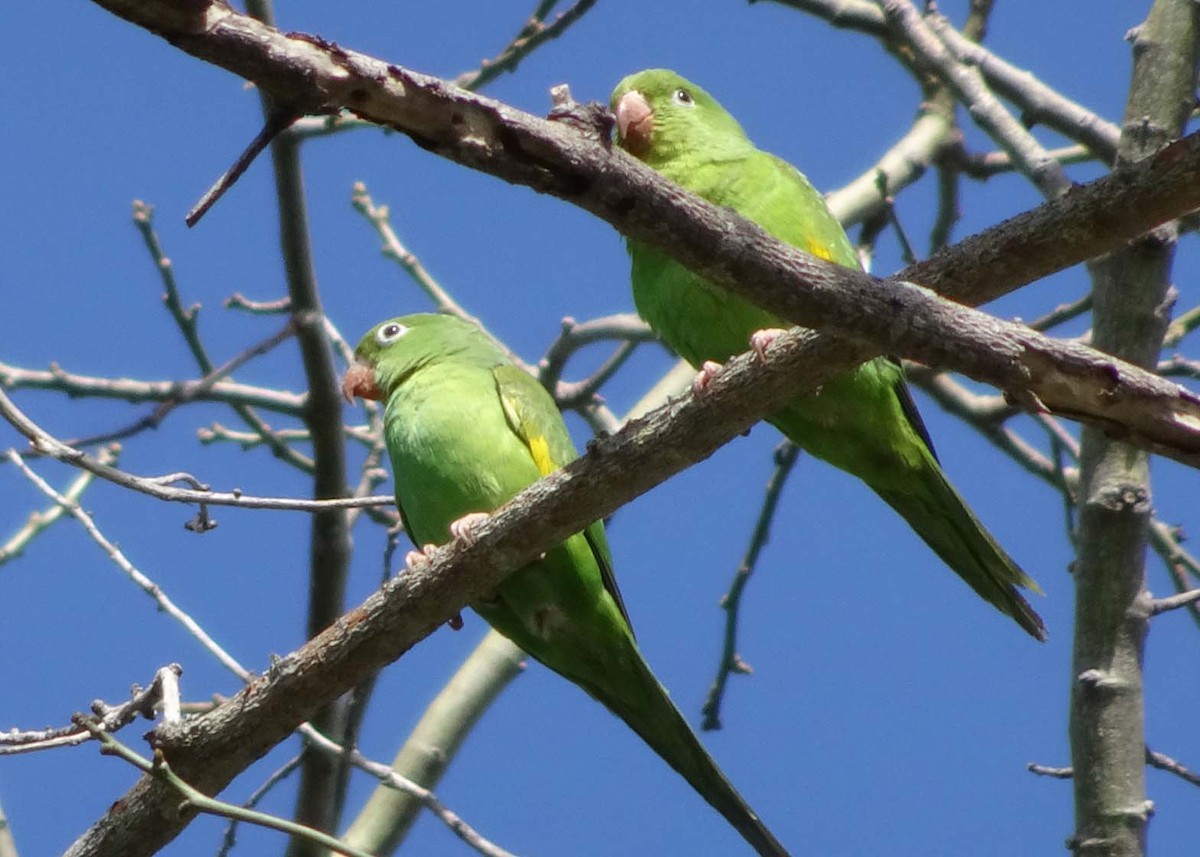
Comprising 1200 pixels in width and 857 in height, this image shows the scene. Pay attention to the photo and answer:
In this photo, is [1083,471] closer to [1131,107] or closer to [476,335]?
[1131,107]

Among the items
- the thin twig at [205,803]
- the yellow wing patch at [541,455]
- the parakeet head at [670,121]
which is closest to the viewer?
the thin twig at [205,803]

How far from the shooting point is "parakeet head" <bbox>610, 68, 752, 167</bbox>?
5258mm

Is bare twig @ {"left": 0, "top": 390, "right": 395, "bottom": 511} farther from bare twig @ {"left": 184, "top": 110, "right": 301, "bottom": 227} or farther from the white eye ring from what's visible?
the white eye ring

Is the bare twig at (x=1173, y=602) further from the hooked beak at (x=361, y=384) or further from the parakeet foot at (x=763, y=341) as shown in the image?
the hooked beak at (x=361, y=384)

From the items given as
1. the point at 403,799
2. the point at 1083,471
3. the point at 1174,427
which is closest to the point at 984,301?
the point at 1174,427

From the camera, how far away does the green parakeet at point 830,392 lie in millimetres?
4594

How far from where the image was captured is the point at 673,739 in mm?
4719

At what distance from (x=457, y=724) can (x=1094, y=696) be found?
104 inches

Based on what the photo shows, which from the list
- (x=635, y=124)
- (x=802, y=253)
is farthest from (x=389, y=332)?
(x=802, y=253)

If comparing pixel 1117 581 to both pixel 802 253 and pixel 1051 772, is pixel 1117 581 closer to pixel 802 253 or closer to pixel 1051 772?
pixel 1051 772

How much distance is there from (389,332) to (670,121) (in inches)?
53.9

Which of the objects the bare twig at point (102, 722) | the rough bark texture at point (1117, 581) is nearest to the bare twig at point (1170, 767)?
the rough bark texture at point (1117, 581)

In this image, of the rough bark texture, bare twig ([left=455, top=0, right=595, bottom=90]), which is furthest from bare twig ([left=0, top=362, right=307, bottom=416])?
the rough bark texture

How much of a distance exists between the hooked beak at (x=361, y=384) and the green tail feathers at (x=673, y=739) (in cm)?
151
